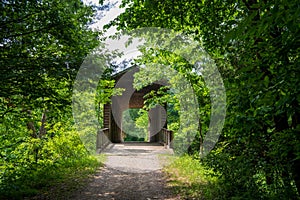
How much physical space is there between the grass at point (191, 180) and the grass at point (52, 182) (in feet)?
6.84

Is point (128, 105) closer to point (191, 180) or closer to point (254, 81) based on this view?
point (191, 180)

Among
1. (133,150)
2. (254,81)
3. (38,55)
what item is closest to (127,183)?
(38,55)

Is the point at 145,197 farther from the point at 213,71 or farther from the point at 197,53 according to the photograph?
the point at 197,53

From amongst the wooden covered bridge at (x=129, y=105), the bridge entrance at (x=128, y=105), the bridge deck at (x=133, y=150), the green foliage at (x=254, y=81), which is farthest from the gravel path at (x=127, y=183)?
the bridge entrance at (x=128, y=105)

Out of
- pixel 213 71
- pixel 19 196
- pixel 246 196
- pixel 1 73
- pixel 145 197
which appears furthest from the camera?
pixel 213 71

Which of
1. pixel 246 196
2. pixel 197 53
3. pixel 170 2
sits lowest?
pixel 246 196

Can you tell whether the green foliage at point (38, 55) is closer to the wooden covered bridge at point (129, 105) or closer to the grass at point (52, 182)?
the grass at point (52, 182)

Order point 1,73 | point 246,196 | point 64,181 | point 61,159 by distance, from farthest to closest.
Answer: point 61,159 < point 64,181 < point 1,73 < point 246,196

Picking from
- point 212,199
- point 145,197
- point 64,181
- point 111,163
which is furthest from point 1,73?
point 111,163

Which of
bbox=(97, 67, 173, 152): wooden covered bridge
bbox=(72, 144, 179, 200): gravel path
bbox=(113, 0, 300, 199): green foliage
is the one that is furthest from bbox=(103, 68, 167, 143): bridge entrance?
bbox=(113, 0, 300, 199): green foliage

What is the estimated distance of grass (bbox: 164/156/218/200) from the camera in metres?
4.96

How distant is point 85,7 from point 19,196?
376 centimetres

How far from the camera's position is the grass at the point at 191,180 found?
4.96 m

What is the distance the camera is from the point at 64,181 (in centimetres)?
596
